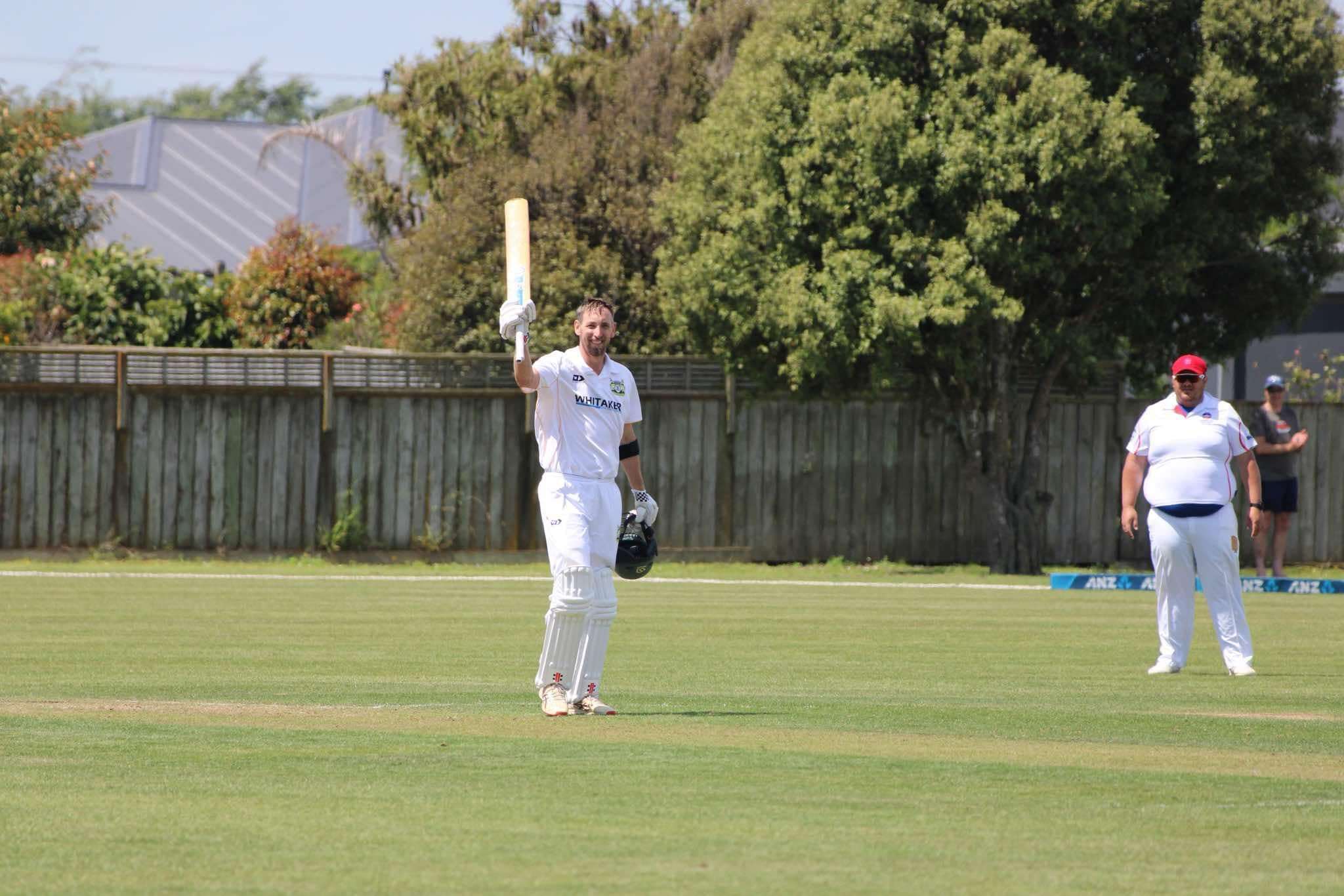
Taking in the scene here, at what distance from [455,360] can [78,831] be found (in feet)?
63.4

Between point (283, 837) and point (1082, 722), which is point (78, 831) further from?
point (1082, 722)

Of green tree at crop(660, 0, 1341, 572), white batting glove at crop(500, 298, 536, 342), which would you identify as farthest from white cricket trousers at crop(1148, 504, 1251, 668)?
green tree at crop(660, 0, 1341, 572)

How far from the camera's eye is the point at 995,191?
899 inches

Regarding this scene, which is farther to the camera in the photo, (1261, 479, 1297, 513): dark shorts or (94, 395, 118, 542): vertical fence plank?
(94, 395, 118, 542): vertical fence plank

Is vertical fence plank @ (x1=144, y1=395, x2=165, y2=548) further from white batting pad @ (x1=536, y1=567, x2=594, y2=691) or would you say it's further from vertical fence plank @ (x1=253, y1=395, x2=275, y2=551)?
white batting pad @ (x1=536, y1=567, x2=594, y2=691)

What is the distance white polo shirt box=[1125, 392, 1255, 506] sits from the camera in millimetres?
12805

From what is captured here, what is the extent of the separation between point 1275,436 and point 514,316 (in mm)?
15835

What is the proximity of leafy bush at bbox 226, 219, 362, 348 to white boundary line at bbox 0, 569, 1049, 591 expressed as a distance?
461 inches

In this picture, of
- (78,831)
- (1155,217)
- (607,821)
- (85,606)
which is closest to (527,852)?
(607,821)

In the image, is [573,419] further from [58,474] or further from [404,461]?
[58,474]

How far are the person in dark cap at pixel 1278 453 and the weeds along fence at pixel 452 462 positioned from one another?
285 cm

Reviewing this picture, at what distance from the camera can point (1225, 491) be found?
1287cm

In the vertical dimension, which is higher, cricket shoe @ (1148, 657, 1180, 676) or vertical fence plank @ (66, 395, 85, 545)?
vertical fence plank @ (66, 395, 85, 545)

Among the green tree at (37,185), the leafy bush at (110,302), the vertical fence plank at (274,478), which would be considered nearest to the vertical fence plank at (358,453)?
the vertical fence plank at (274,478)
